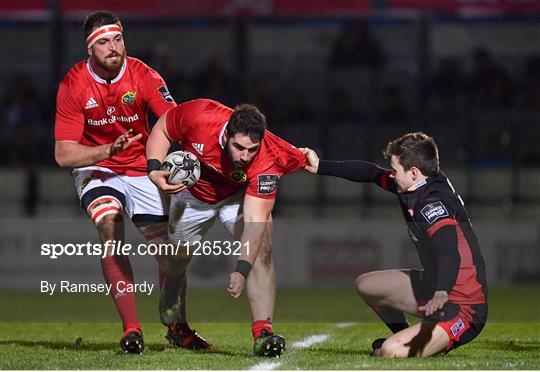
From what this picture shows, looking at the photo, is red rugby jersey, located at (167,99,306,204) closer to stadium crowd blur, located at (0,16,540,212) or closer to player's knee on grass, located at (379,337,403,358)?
player's knee on grass, located at (379,337,403,358)

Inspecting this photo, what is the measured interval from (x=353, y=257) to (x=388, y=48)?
4050 millimetres

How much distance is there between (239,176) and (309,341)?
5.77ft

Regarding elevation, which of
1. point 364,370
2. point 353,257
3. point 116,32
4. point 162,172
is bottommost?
point 353,257

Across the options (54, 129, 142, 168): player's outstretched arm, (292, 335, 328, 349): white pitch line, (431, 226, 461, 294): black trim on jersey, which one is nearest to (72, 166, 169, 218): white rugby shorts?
(54, 129, 142, 168): player's outstretched arm

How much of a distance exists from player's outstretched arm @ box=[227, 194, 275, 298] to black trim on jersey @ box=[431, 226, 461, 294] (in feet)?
3.45

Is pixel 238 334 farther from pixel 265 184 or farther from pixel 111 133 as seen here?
pixel 265 184

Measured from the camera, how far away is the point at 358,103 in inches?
648

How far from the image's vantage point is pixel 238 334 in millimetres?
9969

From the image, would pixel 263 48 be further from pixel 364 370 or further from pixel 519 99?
pixel 364 370

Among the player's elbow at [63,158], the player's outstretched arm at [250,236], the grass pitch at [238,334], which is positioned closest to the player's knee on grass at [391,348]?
the grass pitch at [238,334]

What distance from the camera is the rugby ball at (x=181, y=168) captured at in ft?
26.3

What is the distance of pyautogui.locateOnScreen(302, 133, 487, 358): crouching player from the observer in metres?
7.78

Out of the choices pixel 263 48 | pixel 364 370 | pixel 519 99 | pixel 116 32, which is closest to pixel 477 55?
pixel 519 99

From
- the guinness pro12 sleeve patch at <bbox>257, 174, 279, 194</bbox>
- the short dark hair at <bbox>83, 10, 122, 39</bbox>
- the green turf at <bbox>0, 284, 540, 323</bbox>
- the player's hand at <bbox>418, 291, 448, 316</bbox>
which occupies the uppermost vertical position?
the short dark hair at <bbox>83, 10, 122, 39</bbox>
